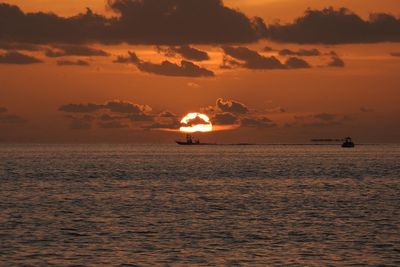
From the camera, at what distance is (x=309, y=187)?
387 feet

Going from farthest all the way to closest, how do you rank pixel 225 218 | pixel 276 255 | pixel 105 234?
1. pixel 225 218
2. pixel 105 234
3. pixel 276 255

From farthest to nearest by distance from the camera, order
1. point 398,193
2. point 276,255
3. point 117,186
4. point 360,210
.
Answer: point 117,186, point 398,193, point 360,210, point 276,255

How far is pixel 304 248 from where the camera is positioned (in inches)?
2002

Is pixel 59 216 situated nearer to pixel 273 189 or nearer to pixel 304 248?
Answer: pixel 304 248

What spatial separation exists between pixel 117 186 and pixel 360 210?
169 feet

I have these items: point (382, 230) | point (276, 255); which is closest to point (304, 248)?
point (276, 255)

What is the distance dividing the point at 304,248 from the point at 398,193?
55821 millimetres

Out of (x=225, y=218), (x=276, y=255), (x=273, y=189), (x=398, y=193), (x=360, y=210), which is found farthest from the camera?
(x=273, y=189)

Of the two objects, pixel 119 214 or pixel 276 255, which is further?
pixel 119 214

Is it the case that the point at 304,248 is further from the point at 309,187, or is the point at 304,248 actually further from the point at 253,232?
the point at 309,187

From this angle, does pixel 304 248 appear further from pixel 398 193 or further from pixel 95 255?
pixel 398 193

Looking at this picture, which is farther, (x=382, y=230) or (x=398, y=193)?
(x=398, y=193)

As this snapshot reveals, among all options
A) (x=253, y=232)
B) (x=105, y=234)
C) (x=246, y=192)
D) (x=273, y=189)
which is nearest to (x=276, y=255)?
(x=253, y=232)

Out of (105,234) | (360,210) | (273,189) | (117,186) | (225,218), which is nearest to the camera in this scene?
(105,234)
